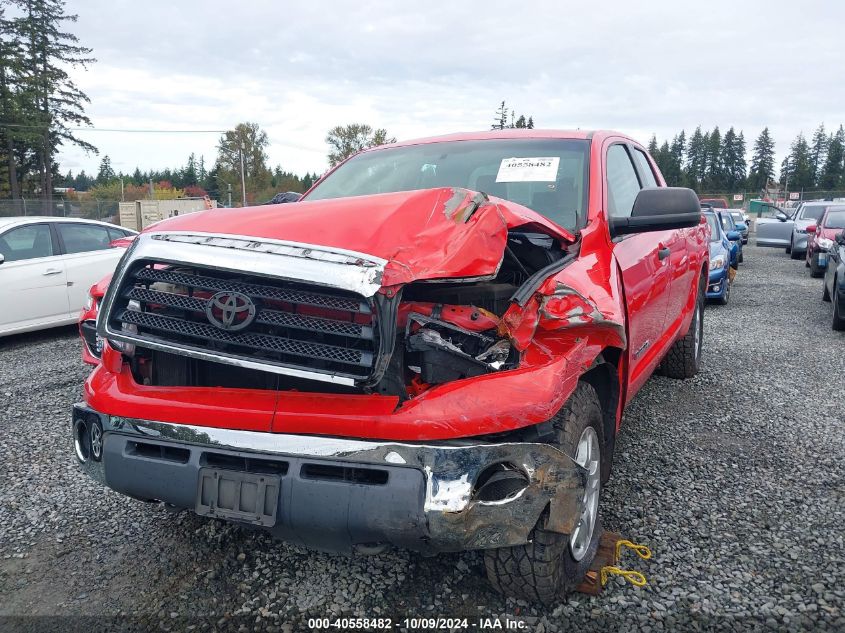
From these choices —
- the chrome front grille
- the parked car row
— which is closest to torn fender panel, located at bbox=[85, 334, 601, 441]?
the chrome front grille

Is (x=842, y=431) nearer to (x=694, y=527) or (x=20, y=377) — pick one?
(x=694, y=527)

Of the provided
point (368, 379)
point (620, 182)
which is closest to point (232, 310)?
point (368, 379)

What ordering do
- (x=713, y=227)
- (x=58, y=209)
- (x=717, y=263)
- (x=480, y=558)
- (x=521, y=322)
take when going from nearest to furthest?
1. (x=521, y=322)
2. (x=480, y=558)
3. (x=717, y=263)
4. (x=713, y=227)
5. (x=58, y=209)

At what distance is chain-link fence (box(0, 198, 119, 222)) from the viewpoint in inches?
1091

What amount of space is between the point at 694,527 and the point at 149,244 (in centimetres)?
263

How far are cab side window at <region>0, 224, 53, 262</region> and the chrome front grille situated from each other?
20.0 ft

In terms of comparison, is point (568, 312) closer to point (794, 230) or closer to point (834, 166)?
point (794, 230)

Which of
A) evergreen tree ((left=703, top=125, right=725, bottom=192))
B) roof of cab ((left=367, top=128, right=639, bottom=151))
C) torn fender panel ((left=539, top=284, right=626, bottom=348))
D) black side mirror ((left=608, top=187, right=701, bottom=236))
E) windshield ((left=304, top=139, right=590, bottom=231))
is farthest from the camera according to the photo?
evergreen tree ((left=703, top=125, right=725, bottom=192))

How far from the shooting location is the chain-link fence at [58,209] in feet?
90.9

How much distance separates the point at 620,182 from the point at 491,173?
82 cm

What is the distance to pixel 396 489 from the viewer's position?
199 centimetres

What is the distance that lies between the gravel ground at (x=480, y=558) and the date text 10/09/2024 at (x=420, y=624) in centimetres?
3

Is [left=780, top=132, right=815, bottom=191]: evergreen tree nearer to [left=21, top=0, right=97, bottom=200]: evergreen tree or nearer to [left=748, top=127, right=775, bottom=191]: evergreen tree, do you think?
[left=748, top=127, right=775, bottom=191]: evergreen tree

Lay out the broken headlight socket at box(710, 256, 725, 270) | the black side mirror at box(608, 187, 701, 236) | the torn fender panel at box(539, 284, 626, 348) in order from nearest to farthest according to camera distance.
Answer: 1. the torn fender panel at box(539, 284, 626, 348)
2. the black side mirror at box(608, 187, 701, 236)
3. the broken headlight socket at box(710, 256, 725, 270)
